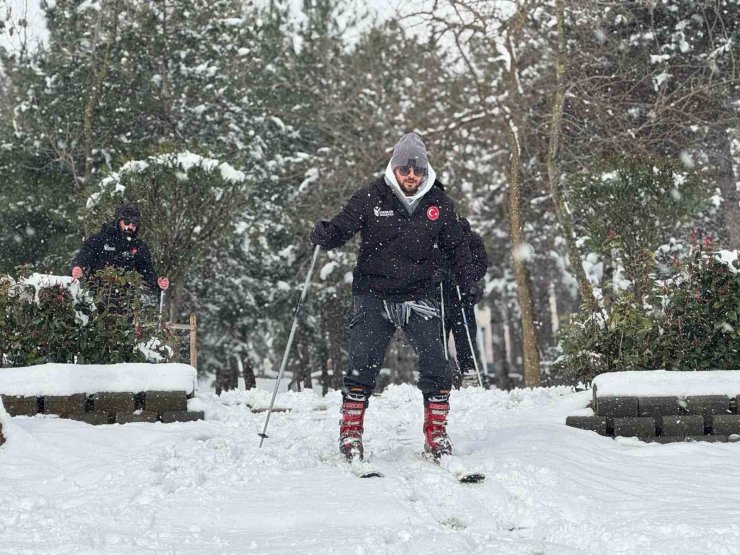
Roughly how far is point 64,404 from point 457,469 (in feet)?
10.3

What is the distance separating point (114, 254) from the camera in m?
8.88

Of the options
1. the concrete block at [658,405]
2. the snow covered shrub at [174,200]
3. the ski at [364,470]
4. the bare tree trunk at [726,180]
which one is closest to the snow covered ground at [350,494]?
the ski at [364,470]

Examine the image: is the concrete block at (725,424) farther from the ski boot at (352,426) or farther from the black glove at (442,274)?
the black glove at (442,274)

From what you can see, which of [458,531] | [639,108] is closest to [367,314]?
[458,531]

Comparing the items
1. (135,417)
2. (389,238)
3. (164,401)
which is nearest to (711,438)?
(389,238)

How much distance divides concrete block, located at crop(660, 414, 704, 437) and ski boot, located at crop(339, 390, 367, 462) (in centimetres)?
219

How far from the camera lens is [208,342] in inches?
875

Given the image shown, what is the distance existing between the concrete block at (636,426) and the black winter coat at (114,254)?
16.0ft

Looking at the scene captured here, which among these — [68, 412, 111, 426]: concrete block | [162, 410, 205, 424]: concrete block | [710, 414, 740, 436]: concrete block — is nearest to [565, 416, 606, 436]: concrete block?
[710, 414, 740, 436]: concrete block

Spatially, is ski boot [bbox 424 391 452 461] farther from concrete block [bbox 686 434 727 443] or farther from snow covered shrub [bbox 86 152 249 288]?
snow covered shrub [bbox 86 152 249 288]

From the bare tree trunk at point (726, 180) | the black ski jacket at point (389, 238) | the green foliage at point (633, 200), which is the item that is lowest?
the black ski jacket at point (389, 238)

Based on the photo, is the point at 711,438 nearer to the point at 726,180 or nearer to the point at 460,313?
the point at 460,313

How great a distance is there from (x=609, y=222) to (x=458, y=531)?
33.4 ft

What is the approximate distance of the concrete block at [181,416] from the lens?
21.8ft
